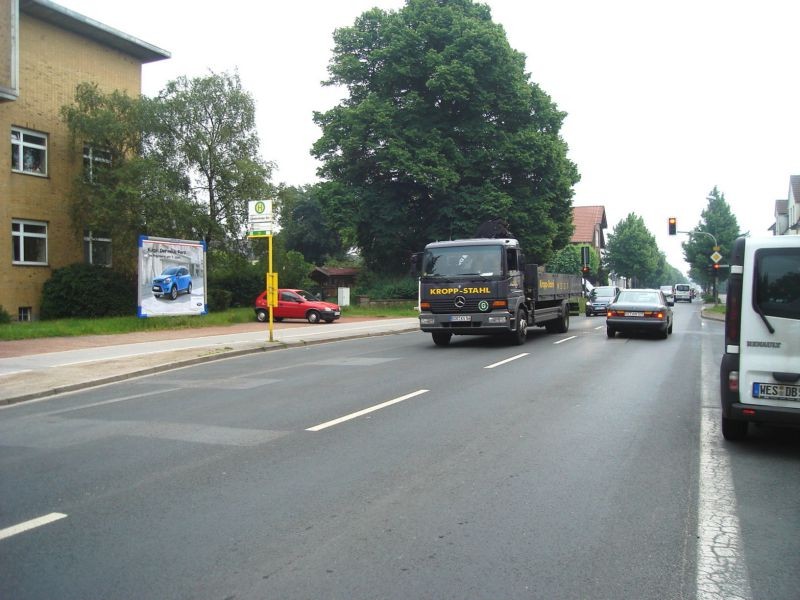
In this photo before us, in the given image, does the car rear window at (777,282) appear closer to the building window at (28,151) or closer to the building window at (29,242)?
the building window at (29,242)

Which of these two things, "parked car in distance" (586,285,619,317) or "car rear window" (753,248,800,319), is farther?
"parked car in distance" (586,285,619,317)

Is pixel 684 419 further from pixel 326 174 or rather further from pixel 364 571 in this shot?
pixel 326 174

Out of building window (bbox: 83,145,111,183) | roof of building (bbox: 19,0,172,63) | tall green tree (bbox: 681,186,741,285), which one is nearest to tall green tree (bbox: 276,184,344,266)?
tall green tree (bbox: 681,186,741,285)

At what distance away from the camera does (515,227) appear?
128ft

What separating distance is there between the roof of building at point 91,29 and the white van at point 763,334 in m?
27.5

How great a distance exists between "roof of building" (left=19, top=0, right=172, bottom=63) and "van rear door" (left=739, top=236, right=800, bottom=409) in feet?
90.5

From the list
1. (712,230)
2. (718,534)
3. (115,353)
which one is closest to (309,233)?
(712,230)

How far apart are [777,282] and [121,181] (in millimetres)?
24678

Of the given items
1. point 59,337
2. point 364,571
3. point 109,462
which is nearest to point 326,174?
point 59,337

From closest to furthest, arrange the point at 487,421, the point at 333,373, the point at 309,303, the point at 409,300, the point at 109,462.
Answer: the point at 109,462, the point at 487,421, the point at 333,373, the point at 309,303, the point at 409,300

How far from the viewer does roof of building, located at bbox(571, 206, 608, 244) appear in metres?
87.8

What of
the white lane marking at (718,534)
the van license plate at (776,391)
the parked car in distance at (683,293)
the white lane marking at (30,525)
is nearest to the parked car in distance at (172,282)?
the white lane marking at (30,525)

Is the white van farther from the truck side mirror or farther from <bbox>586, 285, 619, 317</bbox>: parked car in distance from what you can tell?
<bbox>586, 285, 619, 317</bbox>: parked car in distance

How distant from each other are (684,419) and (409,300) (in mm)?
33158
